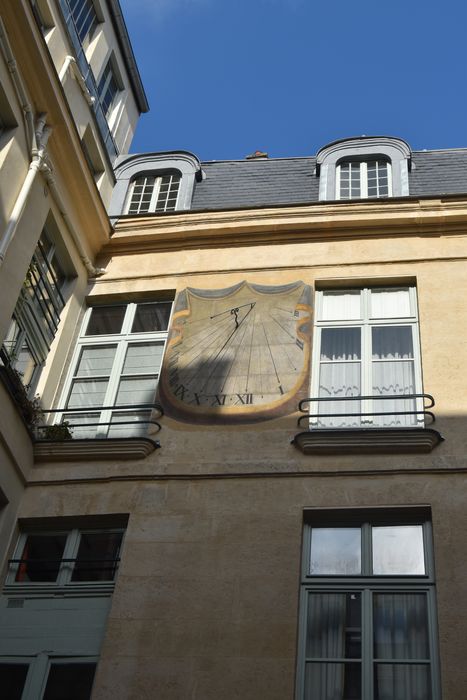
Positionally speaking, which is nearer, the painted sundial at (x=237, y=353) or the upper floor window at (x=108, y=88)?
the painted sundial at (x=237, y=353)

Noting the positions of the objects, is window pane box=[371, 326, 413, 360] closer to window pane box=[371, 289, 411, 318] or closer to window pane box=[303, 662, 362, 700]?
window pane box=[371, 289, 411, 318]

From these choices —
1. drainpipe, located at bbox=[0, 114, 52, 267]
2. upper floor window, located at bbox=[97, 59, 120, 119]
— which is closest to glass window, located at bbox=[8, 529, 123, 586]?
drainpipe, located at bbox=[0, 114, 52, 267]

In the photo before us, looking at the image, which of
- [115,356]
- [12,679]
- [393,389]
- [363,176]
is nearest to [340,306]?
[393,389]

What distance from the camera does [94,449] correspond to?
967cm

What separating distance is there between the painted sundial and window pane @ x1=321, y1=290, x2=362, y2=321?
0.27 m

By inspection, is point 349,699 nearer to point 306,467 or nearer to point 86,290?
point 306,467

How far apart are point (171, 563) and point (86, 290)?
4848 millimetres

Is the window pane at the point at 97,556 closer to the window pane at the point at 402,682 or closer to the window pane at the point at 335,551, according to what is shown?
the window pane at the point at 335,551

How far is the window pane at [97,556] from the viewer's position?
8.78m

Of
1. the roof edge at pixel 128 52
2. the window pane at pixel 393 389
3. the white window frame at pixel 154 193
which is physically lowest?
the window pane at pixel 393 389

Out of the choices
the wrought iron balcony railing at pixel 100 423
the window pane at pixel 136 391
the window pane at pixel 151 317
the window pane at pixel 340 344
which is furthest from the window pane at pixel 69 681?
the window pane at pixel 151 317

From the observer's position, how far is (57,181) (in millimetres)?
11352

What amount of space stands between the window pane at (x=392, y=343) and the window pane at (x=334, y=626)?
325 cm

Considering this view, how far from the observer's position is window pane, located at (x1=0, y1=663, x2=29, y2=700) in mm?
7891
